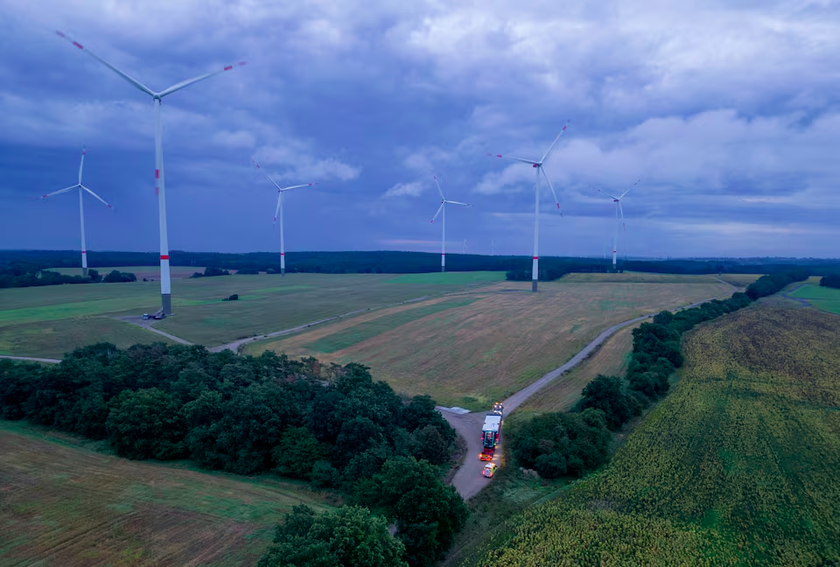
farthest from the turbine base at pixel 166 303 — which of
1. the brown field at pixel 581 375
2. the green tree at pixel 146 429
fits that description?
the brown field at pixel 581 375

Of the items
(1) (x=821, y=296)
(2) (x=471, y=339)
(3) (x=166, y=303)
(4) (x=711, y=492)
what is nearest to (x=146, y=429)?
(4) (x=711, y=492)

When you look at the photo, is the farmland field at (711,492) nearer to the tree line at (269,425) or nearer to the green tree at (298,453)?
the tree line at (269,425)

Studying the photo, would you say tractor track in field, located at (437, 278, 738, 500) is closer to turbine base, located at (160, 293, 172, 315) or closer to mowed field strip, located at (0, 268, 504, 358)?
mowed field strip, located at (0, 268, 504, 358)

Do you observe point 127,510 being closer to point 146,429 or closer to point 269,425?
point 269,425

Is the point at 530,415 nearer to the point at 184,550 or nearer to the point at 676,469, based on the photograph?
the point at 676,469

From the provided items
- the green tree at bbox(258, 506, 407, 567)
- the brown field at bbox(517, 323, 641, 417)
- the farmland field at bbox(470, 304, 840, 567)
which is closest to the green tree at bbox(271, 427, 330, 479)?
the green tree at bbox(258, 506, 407, 567)

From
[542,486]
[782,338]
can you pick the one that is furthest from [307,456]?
[782,338]
